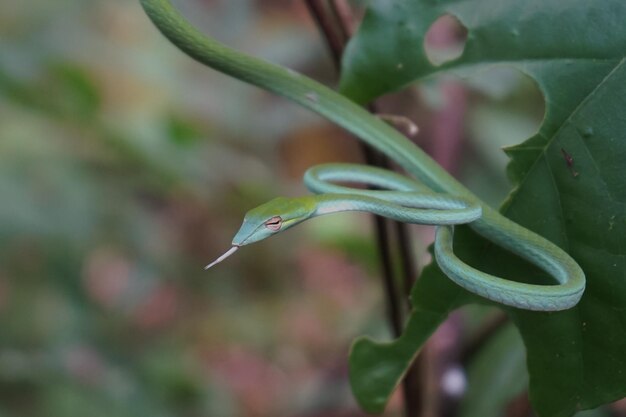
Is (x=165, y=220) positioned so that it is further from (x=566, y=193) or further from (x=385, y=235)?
(x=566, y=193)

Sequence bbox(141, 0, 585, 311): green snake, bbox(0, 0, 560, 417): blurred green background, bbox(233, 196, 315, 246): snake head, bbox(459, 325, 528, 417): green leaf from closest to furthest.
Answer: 1. bbox(141, 0, 585, 311): green snake
2. bbox(233, 196, 315, 246): snake head
3. bbox(459, 325, 528, 417): green leaf
4. bbox(0, 0, 560, 417): blurred green background

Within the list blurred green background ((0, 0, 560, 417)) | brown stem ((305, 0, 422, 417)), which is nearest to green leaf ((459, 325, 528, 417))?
blurred green background ((0, 0, 560, 417))

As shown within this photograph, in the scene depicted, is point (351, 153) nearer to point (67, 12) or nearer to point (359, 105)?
point (67, 12)

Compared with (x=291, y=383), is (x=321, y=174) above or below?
above

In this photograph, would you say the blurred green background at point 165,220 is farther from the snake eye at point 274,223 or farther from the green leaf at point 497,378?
the snake eye at point 274,223

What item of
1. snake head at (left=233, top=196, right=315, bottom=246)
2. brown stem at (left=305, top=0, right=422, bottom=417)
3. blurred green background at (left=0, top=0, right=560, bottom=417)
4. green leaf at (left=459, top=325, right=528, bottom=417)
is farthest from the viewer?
blurred green background at (left=0, top=0, right=560, bottom=417)

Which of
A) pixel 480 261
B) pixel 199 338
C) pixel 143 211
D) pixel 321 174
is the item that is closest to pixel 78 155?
pixel 143 211

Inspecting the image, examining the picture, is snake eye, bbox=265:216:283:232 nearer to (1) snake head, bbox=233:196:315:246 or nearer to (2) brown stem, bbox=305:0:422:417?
(1) snake head, bbox=233:196:315:246

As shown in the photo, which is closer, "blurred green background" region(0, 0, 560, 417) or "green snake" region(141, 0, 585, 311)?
"green snake" region(141, 0, 585, 311)
